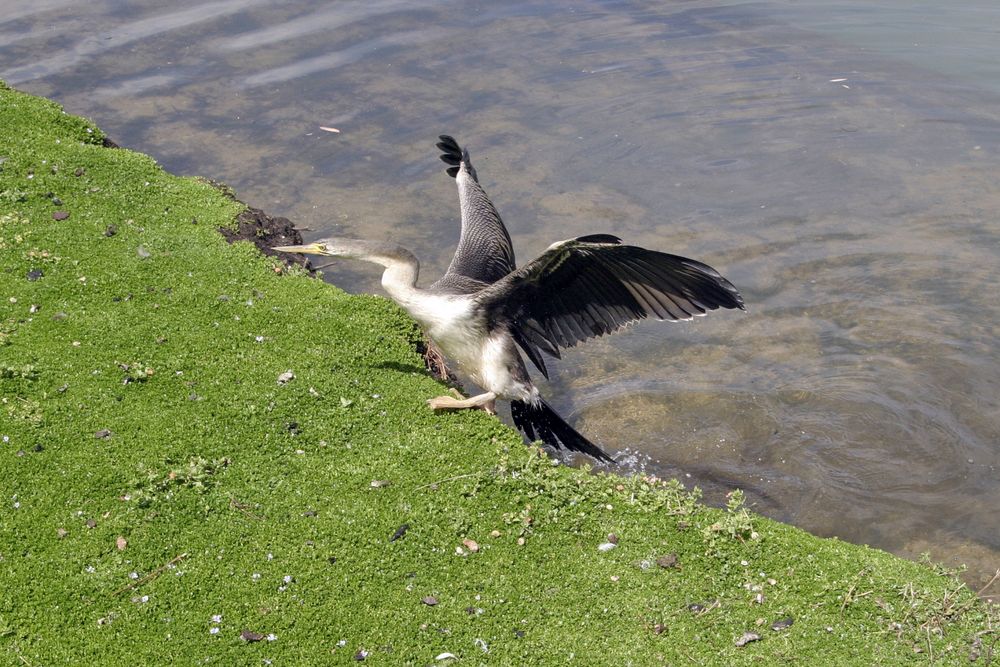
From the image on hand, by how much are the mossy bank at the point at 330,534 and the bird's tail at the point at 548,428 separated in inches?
23.1

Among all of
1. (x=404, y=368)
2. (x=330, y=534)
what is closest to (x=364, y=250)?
(x=404, y=368)

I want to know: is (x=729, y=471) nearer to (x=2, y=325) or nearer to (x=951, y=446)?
(x=951, y=446)

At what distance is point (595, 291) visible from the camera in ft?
22.0

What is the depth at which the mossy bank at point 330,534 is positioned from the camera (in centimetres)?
499

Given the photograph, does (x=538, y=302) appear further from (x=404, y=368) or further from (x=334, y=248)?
(x=334, y=248)

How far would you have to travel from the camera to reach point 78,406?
6176mm

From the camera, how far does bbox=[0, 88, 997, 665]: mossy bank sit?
16.4ft

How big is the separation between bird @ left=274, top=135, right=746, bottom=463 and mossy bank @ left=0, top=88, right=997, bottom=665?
0.44 meters

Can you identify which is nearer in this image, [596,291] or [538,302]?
[596,291]

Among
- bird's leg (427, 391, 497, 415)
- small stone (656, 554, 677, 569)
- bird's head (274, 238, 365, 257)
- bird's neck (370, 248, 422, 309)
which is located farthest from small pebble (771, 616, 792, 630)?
bird's head (274, 238, 365, 257)

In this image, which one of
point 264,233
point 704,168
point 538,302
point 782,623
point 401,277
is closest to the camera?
point 782,623

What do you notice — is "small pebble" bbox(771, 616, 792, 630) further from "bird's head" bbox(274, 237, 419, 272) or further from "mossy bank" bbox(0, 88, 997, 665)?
"bird's head" bbox(274, 237, 419, 272)

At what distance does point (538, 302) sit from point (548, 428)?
96cm

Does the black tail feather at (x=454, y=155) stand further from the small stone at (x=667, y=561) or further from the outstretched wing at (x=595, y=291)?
the small stone at (x=667, y=561)
